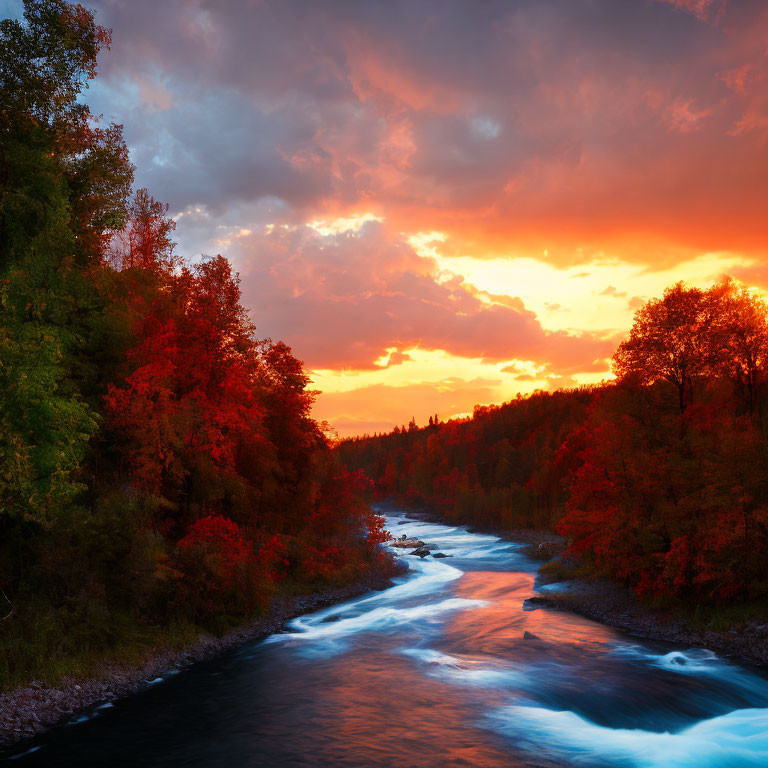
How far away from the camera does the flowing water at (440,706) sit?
16578mm

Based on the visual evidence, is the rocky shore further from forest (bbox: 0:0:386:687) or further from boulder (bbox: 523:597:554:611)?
forest (bbox: 0:0:386:687)

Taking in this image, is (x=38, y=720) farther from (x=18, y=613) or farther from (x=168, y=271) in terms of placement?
(x=168, y=271)

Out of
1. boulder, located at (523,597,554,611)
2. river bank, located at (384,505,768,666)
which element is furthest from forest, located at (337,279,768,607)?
boulder, located at (523,597,554,611)

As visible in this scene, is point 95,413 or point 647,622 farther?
point 647,622

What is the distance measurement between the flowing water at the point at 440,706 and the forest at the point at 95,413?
3368 millimetres

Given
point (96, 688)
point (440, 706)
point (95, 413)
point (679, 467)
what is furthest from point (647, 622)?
point (95, 413)

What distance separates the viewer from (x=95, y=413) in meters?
22.6

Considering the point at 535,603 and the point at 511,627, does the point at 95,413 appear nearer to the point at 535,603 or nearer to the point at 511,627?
the point at 511,627

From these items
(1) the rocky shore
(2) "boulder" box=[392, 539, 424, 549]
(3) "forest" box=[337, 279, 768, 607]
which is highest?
(3) "forest" box=[337, 279, 768, 607]

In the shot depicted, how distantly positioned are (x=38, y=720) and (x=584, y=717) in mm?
16842

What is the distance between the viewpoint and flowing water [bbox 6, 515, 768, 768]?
54.4 ft

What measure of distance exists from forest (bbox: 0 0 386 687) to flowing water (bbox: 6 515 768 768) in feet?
11.0

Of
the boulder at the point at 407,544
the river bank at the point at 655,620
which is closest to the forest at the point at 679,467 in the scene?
the river bank at the point at 655,620

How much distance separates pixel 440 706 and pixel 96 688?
451 inches
